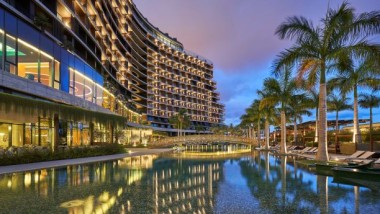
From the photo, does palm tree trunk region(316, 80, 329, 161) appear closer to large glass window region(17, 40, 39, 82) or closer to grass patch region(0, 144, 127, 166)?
grass patch region(0, 144, 127, 166)

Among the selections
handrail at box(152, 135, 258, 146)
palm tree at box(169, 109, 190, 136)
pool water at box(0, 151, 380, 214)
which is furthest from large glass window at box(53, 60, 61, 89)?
palm tree at box(169, 109, 190, 136)

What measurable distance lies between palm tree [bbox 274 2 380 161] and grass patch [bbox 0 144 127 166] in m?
18.8

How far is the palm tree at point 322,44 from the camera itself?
20375 mm

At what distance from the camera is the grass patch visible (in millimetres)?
22792

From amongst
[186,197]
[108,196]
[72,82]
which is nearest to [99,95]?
→ [72,82]

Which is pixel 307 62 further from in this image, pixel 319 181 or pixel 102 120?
pixel 102 120

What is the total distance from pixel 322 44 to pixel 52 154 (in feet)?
72.9

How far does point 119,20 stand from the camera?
90.0 metres

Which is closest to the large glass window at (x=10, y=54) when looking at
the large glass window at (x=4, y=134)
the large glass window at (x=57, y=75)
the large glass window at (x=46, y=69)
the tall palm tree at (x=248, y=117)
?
the large glass window at (x=46, y=69)

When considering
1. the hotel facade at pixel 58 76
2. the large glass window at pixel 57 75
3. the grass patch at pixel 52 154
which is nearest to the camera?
the grass patch at pixel 52 154

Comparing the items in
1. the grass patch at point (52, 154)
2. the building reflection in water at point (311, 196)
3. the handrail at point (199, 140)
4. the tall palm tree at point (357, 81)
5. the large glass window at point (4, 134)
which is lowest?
the handrail at point (199, 140)

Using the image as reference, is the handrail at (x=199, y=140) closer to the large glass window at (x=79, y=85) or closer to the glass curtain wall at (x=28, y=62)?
the large glass window at (x=79, y=85)

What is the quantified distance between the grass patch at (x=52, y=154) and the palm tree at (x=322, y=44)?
18818 millimetres

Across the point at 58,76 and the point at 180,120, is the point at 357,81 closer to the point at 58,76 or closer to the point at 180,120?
the point at 58,76
